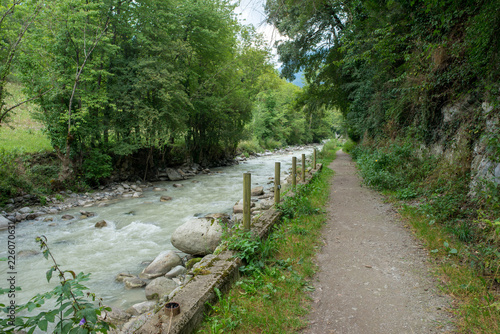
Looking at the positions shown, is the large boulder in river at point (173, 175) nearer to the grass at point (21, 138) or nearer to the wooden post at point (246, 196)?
the grass at point (21, 138)

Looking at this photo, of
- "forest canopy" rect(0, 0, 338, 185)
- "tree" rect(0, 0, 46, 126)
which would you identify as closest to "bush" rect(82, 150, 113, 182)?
"forest canopy" rect(0, 0, 338, 185)

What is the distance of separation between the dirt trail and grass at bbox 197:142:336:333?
0.59ft

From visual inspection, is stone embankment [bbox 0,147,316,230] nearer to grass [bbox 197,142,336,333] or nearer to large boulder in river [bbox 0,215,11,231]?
large boulder in river [bbox 0,215,11,231]

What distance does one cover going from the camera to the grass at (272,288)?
9.00 feet

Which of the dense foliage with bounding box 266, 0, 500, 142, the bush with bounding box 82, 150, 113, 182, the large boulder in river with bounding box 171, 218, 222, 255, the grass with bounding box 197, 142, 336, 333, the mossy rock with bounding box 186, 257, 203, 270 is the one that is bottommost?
the mossy rock with bounding box 186, 257, 203, 270

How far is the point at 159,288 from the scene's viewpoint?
13.9ft

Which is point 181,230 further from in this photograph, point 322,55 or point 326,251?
point 322,55

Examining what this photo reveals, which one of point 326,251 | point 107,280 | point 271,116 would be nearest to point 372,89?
point 326,251

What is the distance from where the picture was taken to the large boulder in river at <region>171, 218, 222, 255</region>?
216 inches

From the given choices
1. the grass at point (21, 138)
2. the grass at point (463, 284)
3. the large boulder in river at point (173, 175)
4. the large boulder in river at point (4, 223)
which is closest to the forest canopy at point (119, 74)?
the grass at point (21, 138)

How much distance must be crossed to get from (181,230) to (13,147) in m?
9.79

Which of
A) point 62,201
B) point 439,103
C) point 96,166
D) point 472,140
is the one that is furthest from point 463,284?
point 96,166

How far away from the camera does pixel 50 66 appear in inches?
401

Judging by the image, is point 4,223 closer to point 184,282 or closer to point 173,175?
point 184,282
